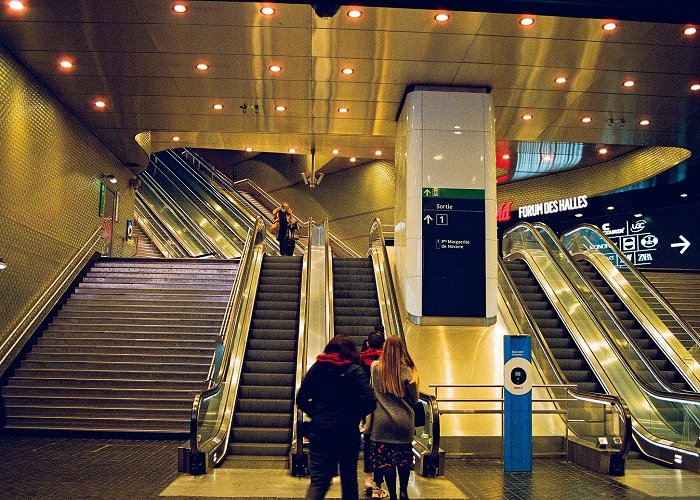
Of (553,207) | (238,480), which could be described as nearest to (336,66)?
(238,480)

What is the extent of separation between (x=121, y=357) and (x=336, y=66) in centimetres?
587

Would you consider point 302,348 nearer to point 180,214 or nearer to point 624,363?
point 624,363

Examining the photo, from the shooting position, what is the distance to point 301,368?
8531 mm

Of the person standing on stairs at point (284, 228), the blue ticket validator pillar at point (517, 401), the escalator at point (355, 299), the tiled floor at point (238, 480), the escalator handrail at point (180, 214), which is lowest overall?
the tiled floor at point (238, 480)

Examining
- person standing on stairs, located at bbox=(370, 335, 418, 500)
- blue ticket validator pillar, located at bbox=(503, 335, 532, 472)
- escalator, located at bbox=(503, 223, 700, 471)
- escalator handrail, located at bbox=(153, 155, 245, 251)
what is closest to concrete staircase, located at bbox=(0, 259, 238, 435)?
blue ticket validator pillar, located at bbox=(503, 335, 532, 472)

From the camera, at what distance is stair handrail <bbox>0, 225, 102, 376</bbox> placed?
10.7 m

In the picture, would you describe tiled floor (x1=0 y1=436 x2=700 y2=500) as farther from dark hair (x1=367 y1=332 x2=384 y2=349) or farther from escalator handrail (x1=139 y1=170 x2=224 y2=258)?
escalator handrail (x1=139 y1=170 x2=224 y2=258)

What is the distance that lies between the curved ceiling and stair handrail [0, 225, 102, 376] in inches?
103

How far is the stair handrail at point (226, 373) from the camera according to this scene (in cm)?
692

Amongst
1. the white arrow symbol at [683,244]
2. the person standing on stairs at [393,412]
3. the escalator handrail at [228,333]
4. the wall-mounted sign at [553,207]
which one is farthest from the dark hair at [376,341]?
A: the wall-mounted sign at [553,207]

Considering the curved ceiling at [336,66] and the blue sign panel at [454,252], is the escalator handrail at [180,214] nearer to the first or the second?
the curved ceiling at [336,66]

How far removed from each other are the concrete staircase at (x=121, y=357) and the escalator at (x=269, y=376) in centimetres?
104

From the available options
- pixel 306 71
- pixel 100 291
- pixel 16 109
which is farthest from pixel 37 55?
pixel 100 291

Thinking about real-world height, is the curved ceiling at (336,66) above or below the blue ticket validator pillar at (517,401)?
above
